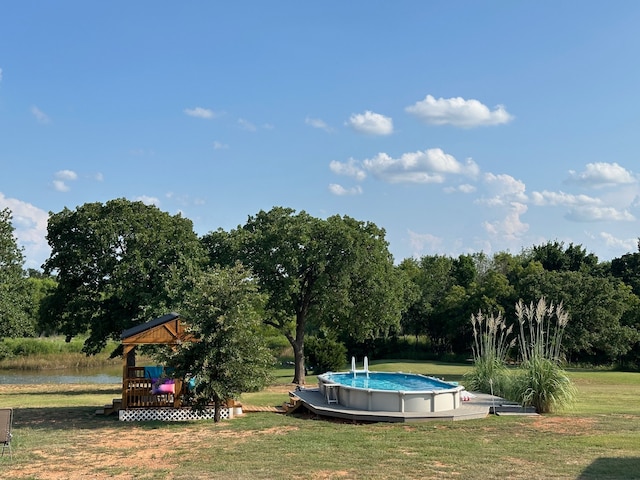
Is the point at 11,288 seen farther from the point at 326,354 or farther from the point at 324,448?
the point at 324,448

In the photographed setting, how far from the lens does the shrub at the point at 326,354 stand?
31.9m

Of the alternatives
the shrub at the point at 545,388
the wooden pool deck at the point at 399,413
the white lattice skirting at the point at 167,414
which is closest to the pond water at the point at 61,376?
the white lattice skirting at the point at 167,414

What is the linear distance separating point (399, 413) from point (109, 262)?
52.6 feet

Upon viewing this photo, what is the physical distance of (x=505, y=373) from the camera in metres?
17.7

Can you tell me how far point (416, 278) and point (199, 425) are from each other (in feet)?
157

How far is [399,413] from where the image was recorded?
562 inches

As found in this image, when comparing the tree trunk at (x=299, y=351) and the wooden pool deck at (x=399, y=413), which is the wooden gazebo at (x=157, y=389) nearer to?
the wooden pool deck at (x=399, y=413)

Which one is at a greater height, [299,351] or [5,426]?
[299,351]

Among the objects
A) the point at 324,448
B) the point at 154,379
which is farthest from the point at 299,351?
Result: the point at 324,448

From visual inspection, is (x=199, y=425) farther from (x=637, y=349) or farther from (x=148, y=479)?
(x=637, y=349)

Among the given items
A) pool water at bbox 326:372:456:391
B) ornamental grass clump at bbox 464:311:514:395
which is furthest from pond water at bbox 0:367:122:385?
ornamental grass clump at bbox 464:311:514:395

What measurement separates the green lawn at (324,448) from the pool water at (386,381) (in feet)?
16.7

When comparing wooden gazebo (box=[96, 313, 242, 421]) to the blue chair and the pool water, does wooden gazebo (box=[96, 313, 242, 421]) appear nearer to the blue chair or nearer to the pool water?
the blue chair

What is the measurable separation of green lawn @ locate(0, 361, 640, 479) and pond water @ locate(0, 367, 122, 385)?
56.0 ft
